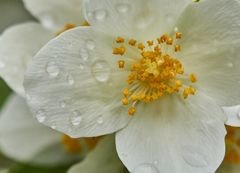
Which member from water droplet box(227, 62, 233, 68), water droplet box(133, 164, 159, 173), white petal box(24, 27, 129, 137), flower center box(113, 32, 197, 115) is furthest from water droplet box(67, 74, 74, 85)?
water droplet box(227, 62, 233, 68)

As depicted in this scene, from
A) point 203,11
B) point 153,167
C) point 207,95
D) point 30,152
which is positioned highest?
point 203,11

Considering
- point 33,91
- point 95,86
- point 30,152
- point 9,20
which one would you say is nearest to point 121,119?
point 95,86

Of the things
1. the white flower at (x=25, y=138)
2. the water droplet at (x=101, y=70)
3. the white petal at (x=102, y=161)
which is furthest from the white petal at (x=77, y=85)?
the white flower at (x=25, y=138)

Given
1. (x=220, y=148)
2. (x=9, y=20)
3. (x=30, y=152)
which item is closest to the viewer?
(x=220, y=148)

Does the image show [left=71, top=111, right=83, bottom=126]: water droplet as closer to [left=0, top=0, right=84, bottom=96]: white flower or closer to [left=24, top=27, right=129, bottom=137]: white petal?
[left=24, top=27, right=129, bottom=137]: white petal

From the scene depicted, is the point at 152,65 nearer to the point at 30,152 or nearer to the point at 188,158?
the point at 188,158
